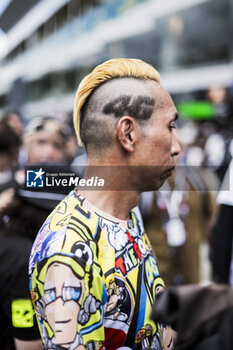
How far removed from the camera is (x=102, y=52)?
5.72 feet

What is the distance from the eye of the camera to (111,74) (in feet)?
3.96

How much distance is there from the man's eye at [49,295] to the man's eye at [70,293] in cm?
3

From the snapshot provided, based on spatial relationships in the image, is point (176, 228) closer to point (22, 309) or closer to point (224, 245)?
point (224, 245)

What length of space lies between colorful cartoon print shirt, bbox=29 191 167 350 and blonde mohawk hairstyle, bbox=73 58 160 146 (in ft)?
0.94

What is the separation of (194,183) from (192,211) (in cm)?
74

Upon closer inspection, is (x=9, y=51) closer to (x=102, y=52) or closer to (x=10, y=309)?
(x=102, y=52)

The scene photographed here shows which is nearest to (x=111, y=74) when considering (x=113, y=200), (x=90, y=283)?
(x=113, y=200)

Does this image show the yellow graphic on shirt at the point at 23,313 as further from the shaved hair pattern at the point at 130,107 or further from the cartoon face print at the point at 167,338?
the shaved hair pattern at the point at 130,107

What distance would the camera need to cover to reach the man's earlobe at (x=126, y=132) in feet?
3.84

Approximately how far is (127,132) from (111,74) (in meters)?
0.17

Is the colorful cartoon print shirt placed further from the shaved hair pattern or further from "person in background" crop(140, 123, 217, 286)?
"person in background" crop(140, 123, 217, 286)

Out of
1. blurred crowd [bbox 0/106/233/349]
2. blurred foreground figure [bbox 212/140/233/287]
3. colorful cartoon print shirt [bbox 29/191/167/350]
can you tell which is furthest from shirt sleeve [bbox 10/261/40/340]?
blurred foreground figure [bbox 212/140/233/287]

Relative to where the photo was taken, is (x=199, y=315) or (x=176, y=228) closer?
(x=199, y=315)

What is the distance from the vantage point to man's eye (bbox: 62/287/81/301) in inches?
39.4
